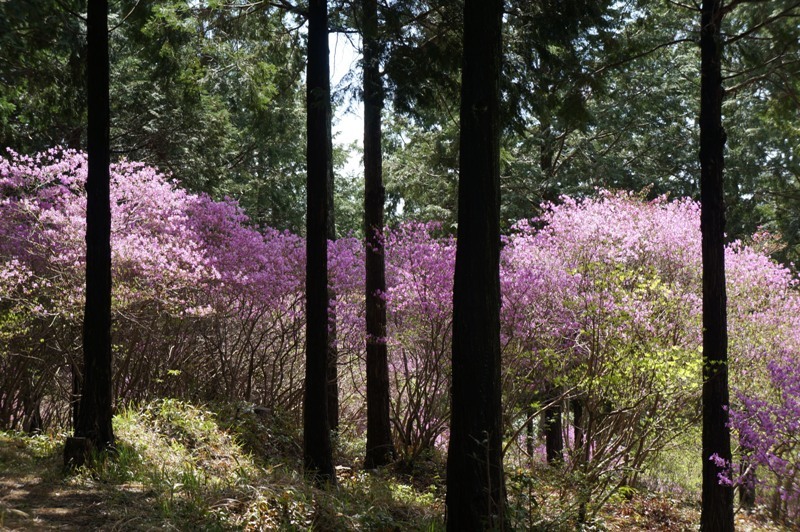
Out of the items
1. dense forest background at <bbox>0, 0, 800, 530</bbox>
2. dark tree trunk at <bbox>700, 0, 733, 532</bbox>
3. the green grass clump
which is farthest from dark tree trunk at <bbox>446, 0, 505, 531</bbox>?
dark tree trunk at <bbox>700, 0, 733, 532</bbox>

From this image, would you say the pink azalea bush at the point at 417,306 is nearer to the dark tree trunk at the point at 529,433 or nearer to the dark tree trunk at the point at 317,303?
the dark tree trunk at the point at 529,433

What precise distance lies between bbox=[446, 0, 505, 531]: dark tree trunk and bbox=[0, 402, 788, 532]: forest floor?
1.91 ft

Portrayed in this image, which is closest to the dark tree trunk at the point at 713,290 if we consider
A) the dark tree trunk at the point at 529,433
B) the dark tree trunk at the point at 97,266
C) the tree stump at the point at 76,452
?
the dark tree trunk at the point at 529,433

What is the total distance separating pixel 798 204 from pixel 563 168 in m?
6.96

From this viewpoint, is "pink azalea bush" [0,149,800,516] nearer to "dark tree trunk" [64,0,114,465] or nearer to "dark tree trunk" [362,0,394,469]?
"dark tree trunk" [362,0,394,469]

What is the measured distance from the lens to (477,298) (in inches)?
208

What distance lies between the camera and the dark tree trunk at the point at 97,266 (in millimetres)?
6551

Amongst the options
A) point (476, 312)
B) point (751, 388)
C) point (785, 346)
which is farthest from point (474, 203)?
point (785, 346)

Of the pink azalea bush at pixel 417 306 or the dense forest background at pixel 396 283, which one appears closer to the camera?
the dense forest background at pixel 396 283

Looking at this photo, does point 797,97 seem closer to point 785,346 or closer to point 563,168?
point 785,346

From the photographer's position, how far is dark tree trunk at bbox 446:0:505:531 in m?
5.26

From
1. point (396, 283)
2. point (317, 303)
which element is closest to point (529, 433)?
point (396, 283)

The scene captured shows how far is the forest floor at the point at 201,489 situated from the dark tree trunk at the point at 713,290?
4.45 feet

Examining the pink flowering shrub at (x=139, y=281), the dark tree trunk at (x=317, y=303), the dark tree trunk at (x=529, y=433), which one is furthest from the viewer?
the pink flowering shrub at (x=139, y=281)
